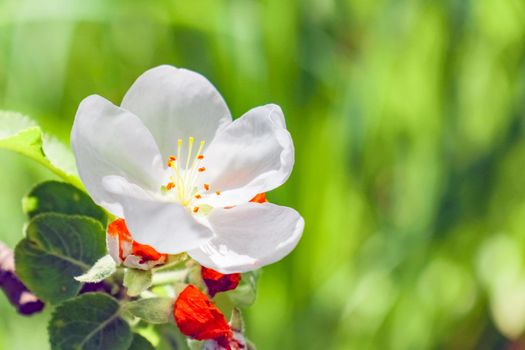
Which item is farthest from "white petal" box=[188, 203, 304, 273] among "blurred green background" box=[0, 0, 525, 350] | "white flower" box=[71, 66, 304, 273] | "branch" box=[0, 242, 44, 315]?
"blurred green background" box=[0, 0, 525, 350]

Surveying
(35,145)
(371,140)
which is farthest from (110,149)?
(371,140)

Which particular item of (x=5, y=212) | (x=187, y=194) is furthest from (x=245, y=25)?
(x=187, y=194)

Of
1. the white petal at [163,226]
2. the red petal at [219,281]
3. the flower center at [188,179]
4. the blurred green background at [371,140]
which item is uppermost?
the white petal at [163,226]

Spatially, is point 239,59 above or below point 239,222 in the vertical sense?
below

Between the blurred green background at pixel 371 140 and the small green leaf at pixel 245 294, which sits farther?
the blurred green background at pixel 371 140

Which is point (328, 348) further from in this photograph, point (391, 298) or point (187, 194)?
point (187, 194)

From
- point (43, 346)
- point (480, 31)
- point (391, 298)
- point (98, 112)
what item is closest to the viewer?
point (98, 112)

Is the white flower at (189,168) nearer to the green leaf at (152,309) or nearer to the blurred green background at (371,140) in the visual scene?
the green leaf at (152,309)

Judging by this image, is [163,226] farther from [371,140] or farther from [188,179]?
[371,140]

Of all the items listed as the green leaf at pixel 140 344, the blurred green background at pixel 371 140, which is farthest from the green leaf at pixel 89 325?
the blurred green background at pixel 371 140
